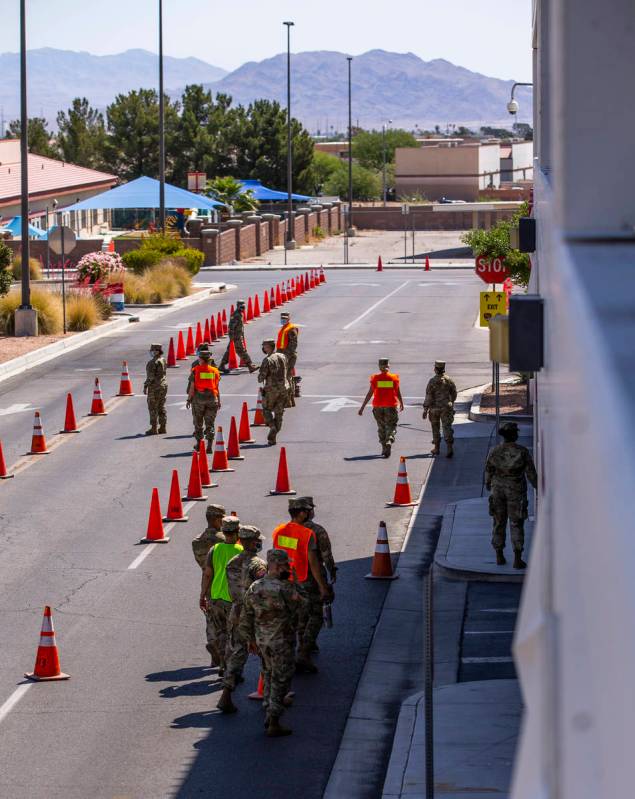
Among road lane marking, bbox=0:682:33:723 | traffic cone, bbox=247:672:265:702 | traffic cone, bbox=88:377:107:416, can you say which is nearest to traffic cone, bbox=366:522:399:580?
traffic cone, bbox=247:672:265:702

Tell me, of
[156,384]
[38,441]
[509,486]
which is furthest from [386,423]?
[509,486]

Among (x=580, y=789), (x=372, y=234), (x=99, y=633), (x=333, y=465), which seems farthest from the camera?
(x=372, y=234)

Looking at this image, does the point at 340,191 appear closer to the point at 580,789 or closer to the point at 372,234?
the point at 372,234

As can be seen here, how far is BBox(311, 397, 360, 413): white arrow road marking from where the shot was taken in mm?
28172

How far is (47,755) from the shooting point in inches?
427

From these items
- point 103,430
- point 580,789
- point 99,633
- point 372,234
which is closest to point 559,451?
point 580,789

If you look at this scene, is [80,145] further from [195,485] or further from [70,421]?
[195,485]

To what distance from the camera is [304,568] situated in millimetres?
12828

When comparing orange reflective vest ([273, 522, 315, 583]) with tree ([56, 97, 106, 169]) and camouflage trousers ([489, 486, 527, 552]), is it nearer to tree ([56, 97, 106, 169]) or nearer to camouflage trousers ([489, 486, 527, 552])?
camouflage trousers ([489, 486, 527, 552])

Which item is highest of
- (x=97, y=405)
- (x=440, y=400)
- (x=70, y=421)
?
(x=440, y=400)

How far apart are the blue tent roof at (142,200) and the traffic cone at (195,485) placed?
150 feet

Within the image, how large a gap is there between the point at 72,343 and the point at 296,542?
27006 mm

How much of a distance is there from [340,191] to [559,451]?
118116mm

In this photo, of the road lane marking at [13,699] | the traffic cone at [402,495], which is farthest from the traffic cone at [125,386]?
the road lane marking at [13,699]
